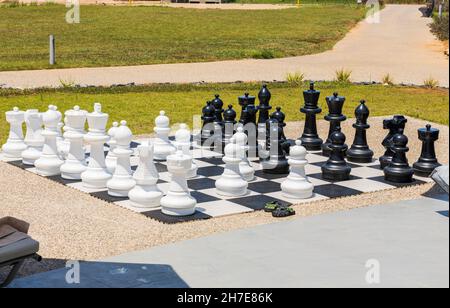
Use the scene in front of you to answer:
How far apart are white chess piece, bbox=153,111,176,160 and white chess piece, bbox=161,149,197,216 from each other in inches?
85.2

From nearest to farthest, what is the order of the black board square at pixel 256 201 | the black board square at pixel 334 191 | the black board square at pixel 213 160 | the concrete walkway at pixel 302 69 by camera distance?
the black board square at pixel 256 201, the black board square at pixel 334 191, the black board square at pixel 213 160, the concrete walkway at pixel 302 69

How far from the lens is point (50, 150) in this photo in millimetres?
9438

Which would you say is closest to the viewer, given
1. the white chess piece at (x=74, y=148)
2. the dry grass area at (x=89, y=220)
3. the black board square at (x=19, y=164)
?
the dry grass area at (x=89, y=220)

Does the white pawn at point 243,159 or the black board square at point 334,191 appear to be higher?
the white pawn at point 243,159

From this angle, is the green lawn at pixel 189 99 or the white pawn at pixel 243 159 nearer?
the white pawn at pixel 243 159

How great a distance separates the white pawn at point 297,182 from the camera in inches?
328

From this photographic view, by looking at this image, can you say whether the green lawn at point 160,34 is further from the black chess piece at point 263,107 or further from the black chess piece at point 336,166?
the black chess piece at point 336,166

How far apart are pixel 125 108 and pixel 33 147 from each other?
15.5ft

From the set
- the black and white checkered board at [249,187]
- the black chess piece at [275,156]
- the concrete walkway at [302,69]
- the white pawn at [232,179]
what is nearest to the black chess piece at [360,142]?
the black and white checkered board at [249,187]

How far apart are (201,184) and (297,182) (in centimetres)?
107

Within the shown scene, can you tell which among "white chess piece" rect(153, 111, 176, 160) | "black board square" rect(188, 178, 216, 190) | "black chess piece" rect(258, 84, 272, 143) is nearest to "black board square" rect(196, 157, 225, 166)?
"white chess piece" rect(153, 111, 176, 160)

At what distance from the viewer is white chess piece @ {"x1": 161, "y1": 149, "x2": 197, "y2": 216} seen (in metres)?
7.58

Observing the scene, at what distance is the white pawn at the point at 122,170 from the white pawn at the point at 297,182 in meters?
1.46

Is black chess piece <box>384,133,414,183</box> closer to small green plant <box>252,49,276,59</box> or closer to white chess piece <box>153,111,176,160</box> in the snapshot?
white chess piece <box>153,111,176,160</box>
